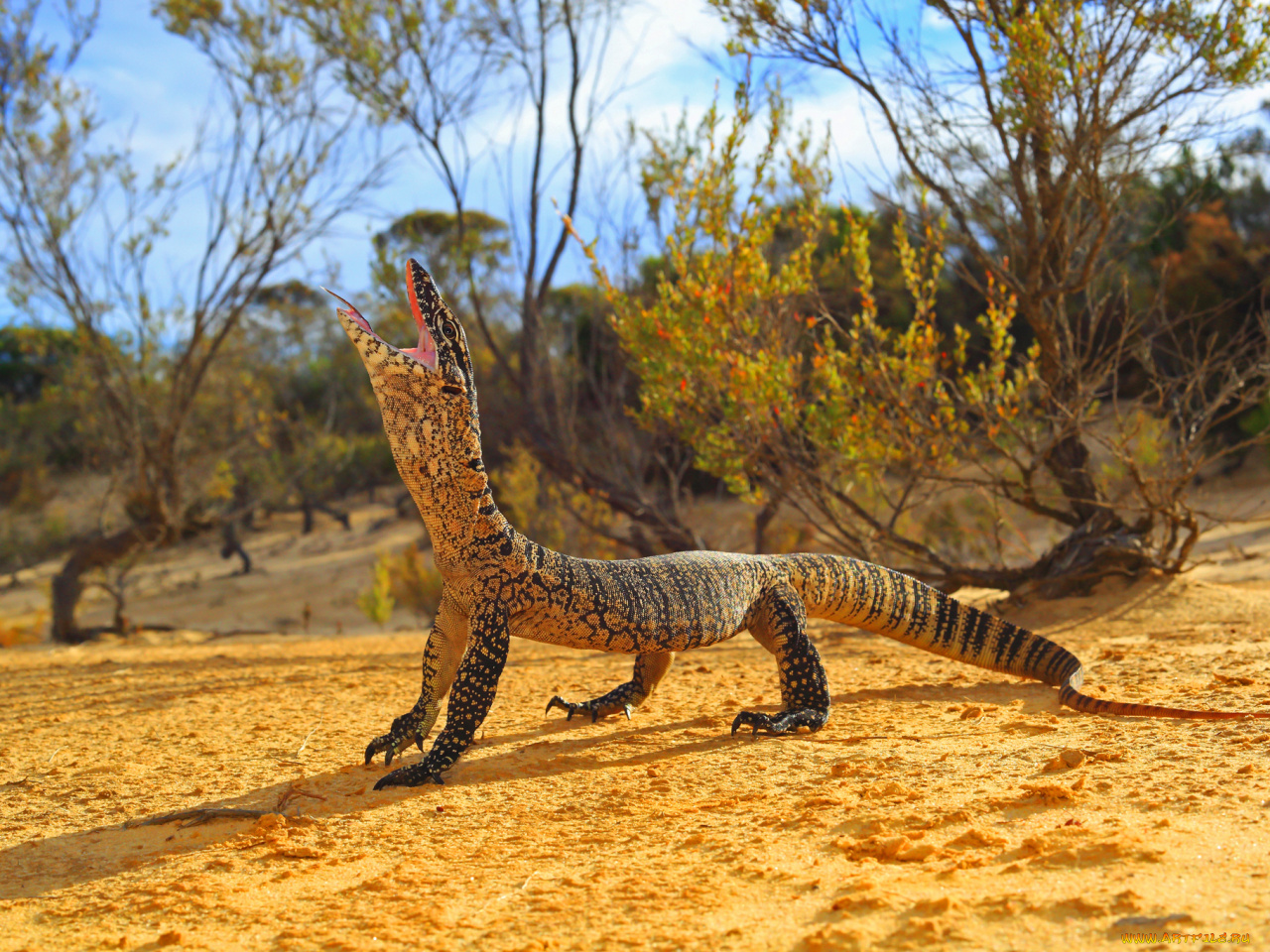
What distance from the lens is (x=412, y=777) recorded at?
146 inches

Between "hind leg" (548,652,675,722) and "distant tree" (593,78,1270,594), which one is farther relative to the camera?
"distant tree" (593,78,1270,594)

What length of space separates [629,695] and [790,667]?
963 mm

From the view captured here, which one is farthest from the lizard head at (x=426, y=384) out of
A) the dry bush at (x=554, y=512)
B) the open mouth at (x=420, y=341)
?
the dry bush at (x=554, y=512)

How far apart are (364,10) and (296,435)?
17876 millimetres

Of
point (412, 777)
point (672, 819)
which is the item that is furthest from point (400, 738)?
point (672, 819)

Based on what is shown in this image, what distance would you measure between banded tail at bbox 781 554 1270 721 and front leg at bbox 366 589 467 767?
166cm

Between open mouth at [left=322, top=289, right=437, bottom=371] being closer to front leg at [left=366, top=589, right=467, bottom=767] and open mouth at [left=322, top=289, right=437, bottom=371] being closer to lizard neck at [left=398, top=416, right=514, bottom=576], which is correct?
lizard neck at [left=398, top=416, right=514, bottom=576]

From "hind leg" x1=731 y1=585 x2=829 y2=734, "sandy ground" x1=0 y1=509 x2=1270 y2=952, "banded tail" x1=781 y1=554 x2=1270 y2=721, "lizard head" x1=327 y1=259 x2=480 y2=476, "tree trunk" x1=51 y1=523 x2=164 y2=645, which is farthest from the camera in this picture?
"tree trunk" x1=51 y1=523 x2=164 y2=645

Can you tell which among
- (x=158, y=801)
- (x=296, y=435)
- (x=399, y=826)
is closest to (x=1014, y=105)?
(x=399, y=826)

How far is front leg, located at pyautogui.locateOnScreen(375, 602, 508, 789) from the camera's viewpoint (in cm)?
378

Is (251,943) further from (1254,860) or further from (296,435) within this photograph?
(296,435)

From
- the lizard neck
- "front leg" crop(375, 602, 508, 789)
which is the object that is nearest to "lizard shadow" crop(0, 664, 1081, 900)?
"front leg" crop(375, 602, 508, 789)

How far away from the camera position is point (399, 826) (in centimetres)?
324

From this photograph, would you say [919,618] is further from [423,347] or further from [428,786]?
[423,347]
